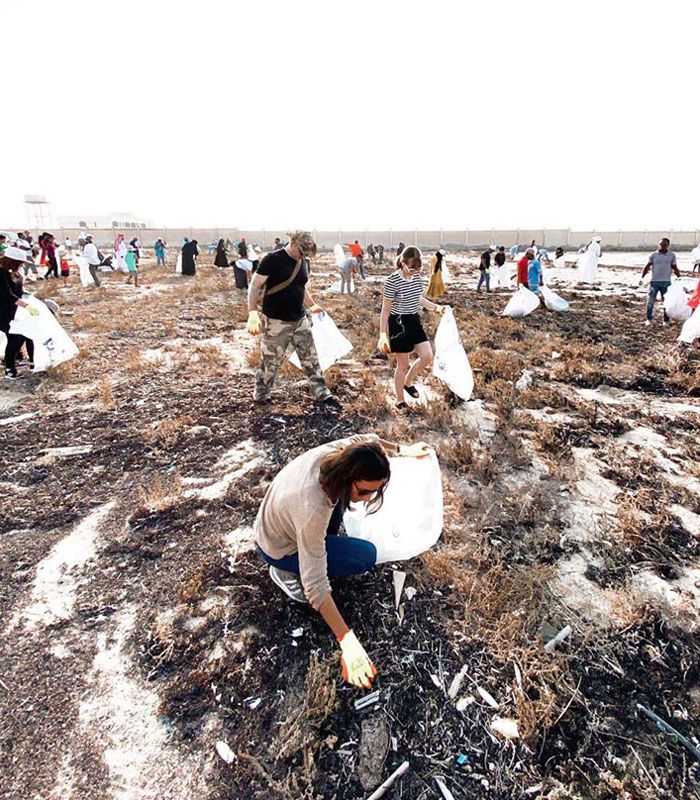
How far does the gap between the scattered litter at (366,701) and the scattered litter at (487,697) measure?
0.41m

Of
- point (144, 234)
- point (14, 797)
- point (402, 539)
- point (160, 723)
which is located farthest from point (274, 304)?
point (144, 234)

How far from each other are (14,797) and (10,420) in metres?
3.83

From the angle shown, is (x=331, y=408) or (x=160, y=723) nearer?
(x=160, y=723)

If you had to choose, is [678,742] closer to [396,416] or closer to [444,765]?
[444,765]

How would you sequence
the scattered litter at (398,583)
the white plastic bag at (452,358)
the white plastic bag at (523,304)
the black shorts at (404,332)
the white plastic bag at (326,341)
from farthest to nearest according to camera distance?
1. the white plastic bag at (523,304)
2. the white plastic bag at (326,341)
3. the white plastic bag at (452,358)
4. the black shorts at (404,332)
5. the scattered litter at (398,583)

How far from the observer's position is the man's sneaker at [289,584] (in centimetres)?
226

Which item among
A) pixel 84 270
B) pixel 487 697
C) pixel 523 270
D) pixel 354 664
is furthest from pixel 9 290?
pixel 84 270

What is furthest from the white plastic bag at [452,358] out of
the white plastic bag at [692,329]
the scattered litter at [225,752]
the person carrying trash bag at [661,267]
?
the person carrying trash bag at [661,267]

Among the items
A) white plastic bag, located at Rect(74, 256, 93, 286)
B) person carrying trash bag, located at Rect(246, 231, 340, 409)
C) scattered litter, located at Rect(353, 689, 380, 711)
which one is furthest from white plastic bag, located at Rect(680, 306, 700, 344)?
white plastic bag, located at Rect(74, 256, 93, 286)

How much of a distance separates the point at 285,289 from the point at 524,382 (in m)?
2.94

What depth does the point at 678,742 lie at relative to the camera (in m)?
1.73

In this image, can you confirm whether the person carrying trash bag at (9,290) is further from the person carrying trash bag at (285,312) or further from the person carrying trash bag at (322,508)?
the person carrying trash bag at (322,508)

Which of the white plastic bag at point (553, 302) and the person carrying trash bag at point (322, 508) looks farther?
the white plastic bag at point (553, 302)

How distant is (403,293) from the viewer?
4.14 m
